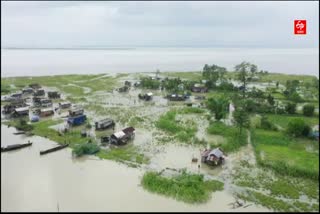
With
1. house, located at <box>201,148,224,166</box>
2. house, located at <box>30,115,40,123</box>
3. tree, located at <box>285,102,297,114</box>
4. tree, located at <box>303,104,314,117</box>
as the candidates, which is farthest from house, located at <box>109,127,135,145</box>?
tree, located at <box>303,104,314,117</box>

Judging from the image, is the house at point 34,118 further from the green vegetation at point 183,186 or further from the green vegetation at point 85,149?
the green vegetation at point 183,186

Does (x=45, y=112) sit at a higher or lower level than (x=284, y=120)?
higher

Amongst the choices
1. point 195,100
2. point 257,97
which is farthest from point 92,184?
point 257,97

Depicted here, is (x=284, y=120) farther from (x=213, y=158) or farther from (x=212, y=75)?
(x=212, y=75)

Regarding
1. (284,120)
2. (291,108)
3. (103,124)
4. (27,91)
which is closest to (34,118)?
(103,124)

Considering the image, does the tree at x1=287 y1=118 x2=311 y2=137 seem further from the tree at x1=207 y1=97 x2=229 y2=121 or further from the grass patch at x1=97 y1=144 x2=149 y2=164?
the grass patch at x1=97 y1=144 x2=149 y2=164
